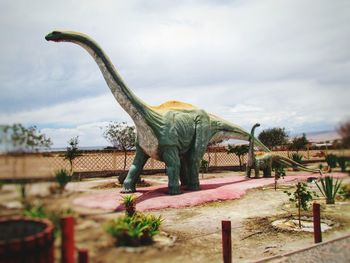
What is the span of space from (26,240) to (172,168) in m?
7.04

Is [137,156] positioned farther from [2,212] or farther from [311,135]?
[2,212]

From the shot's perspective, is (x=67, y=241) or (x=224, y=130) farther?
(x=224, y=130)

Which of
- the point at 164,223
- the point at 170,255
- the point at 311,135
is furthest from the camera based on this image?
Result: the point at 164,223

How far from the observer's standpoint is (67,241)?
1.50m

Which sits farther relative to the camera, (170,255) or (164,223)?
(164,223)

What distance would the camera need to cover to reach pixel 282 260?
3805mm

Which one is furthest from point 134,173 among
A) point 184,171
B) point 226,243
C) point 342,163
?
point 342,163

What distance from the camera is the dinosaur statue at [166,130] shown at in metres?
7.51

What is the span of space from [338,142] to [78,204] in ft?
5.87

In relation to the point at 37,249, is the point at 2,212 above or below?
above

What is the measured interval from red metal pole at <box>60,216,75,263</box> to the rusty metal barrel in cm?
4

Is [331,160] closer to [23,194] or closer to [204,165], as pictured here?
[23,194]

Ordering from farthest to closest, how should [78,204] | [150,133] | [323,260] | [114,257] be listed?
[150,133] < [323,260] < [78,204] < [114,257]

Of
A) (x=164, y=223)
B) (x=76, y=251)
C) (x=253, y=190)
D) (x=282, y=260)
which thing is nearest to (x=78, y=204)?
(x=76, y=251)
